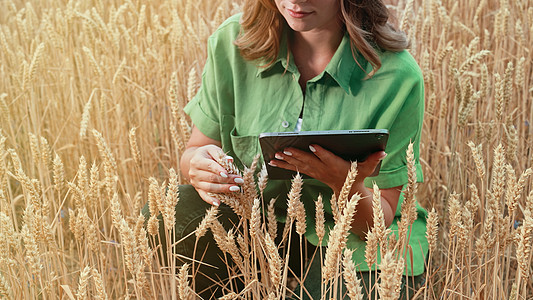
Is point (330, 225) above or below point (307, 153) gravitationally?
below

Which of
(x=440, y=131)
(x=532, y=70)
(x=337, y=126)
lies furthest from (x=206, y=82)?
(x=532, y=70)

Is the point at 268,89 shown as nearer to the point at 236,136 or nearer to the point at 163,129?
the point at 236,136

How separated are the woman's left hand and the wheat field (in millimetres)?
125

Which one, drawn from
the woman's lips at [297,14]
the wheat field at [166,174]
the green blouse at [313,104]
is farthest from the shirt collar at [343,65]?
the wheat field at [166,174]

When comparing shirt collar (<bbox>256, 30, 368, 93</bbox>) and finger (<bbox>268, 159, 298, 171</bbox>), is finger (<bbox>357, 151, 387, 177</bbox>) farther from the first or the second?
shirt collar (<bbox>256, 30, 368, 93</bbox>)

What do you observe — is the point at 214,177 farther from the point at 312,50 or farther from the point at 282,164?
the point at 312,50

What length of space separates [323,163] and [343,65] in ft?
1.17

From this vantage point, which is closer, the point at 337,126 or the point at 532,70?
the point at 337,126

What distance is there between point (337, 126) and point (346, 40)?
0.21 metres

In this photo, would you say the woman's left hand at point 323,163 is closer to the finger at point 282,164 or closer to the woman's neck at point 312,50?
the finger at point 282,164

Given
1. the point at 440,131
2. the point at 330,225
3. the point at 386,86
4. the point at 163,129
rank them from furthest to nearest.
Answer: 1. the point at 163,129
2. the point at 440,131
3. the point at 330,225
4. the point at 386,86

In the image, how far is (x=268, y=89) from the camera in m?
1.49

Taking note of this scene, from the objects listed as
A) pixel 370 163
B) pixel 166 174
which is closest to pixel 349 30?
pixel 370 163

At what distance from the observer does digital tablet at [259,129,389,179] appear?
40.1 inches
